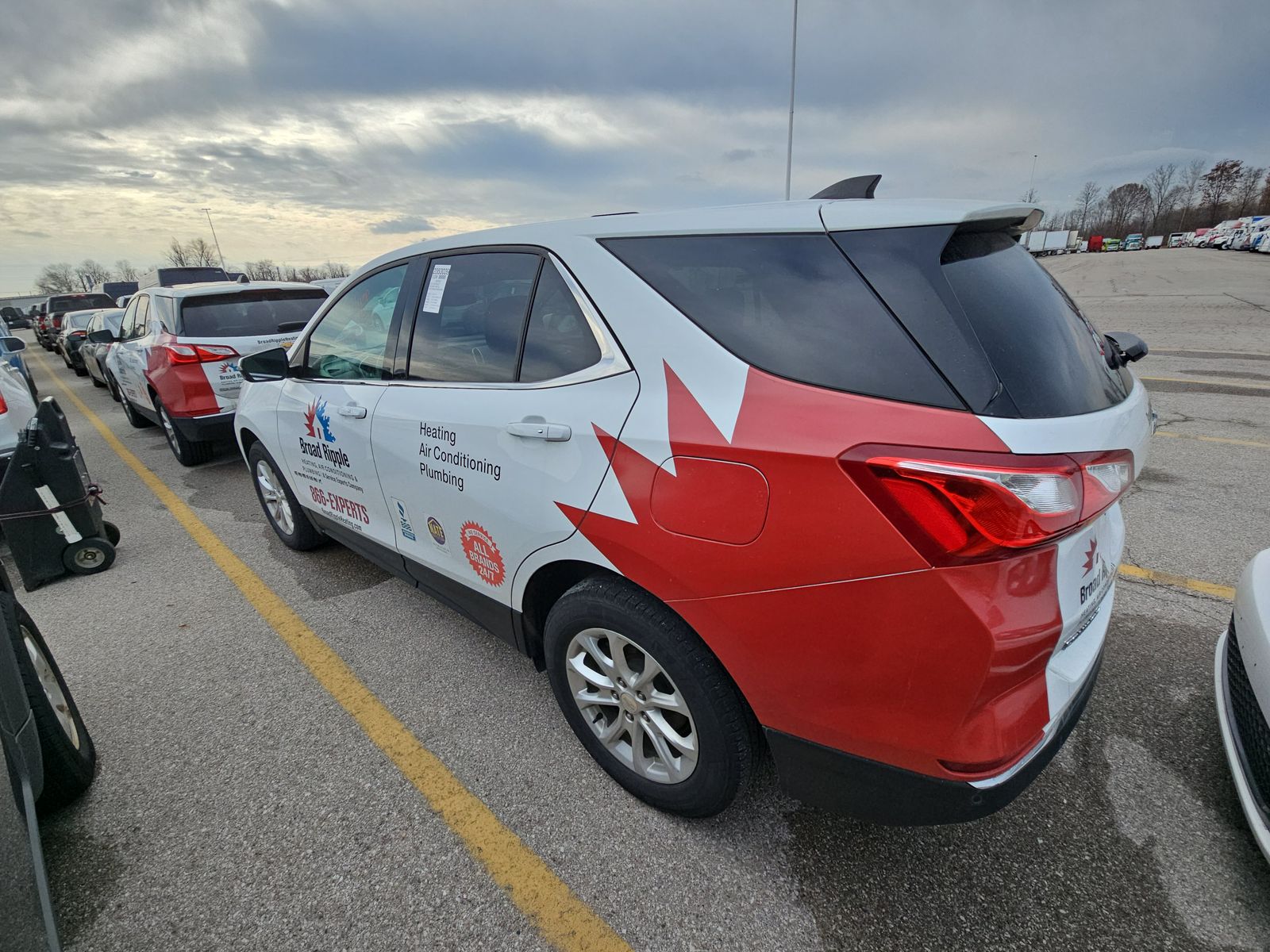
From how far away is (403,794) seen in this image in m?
2.11

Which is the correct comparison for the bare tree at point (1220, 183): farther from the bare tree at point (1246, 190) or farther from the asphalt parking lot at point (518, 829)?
the asphalt parking lot at point (518, 829)

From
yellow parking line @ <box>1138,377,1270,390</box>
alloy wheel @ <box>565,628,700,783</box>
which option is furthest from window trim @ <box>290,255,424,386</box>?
yellow parking line @ <box>1138,377,1270,390</box>

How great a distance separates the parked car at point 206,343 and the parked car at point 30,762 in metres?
3.89

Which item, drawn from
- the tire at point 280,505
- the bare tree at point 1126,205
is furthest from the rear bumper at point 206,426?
the bare tree at point 1126,205

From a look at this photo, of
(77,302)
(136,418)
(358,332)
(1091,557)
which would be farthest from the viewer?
(77,302)

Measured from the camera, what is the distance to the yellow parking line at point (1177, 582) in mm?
3079

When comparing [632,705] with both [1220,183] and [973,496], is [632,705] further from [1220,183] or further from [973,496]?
[1220,183]

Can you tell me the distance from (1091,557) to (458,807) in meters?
1.98

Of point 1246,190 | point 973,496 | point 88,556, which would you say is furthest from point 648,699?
point 1246,190

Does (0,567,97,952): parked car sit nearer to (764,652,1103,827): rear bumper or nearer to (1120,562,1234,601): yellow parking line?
(764,652,1103,827): rear bumper

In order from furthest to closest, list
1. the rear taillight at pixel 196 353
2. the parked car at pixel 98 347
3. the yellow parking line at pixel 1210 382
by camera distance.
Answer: the parked car at pixel 98 347
the yellow parking line at pixel 1210 382
the rear taillight at pixel 196 353

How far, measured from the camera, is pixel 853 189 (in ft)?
6.13

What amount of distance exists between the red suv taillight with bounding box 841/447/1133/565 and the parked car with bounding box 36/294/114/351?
28603mm

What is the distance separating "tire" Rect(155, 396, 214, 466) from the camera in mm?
6043
